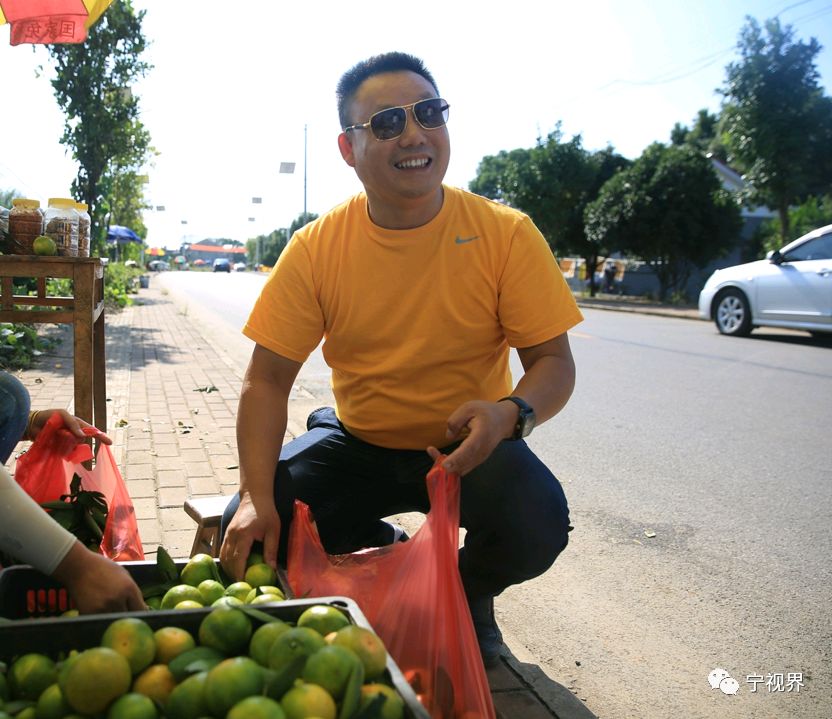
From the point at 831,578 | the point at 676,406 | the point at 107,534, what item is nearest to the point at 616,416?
the point at 676,406

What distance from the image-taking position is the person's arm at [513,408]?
2004mm

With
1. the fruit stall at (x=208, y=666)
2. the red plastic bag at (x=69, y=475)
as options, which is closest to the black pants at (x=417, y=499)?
the red plastic bag at (x=69, y=475)

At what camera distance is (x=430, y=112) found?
255cm

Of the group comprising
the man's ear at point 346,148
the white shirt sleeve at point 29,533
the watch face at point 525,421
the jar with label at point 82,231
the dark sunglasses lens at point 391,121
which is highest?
the dark sunglasses lens at point 391,121

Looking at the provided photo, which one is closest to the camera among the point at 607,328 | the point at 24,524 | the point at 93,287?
the point at 24,524

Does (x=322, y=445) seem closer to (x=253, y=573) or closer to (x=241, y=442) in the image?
(x=241, y=442)

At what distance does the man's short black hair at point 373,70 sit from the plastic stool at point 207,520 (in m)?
1.39

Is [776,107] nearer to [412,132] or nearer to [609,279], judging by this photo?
[609,279]

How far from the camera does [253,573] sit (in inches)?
81.0

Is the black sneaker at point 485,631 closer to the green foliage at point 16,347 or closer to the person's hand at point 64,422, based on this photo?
the person's hand at point 64,422

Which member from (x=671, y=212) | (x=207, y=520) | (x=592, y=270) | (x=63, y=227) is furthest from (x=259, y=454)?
(x=592, y=270)

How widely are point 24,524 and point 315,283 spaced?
1.24 m

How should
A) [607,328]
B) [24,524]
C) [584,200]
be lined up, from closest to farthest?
[24,524], [607,328], [584,200]

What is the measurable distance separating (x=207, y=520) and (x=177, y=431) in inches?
119
